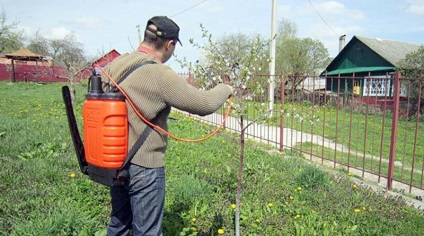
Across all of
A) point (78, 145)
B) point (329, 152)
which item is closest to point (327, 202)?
point (78, 145)

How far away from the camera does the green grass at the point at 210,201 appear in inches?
113

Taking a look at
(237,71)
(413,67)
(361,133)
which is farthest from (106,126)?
(413,67)

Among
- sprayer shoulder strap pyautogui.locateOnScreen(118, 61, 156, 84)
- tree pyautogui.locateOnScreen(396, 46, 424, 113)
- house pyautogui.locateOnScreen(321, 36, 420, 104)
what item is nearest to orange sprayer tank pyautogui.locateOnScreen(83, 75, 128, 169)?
sprayer shoulder strap pyautogui.locateOnScreen(118, 61, 156, 84)

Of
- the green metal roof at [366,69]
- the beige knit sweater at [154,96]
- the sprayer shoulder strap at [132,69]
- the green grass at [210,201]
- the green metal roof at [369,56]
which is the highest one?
the green metal roof at [369,56]

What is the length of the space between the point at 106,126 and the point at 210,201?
2.06 meters

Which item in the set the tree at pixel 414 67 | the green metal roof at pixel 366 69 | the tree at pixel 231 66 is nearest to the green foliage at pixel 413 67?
the tree at pixel 414 67

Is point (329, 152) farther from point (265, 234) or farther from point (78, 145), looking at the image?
point (78, 145)

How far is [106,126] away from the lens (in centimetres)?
162

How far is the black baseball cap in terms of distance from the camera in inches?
65.6

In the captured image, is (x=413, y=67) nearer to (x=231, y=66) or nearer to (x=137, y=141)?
(x=231, y=66)

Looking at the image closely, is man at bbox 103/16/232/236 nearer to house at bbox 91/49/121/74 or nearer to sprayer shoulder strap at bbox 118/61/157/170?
sprayer shoulder strap at bbox 118/61/157/170

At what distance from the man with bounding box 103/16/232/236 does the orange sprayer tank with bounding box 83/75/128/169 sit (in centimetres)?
6

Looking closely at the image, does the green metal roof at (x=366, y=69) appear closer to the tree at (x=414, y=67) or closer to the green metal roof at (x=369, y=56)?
the green metal roof at (x=369, y=56)

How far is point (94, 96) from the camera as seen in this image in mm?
1664
